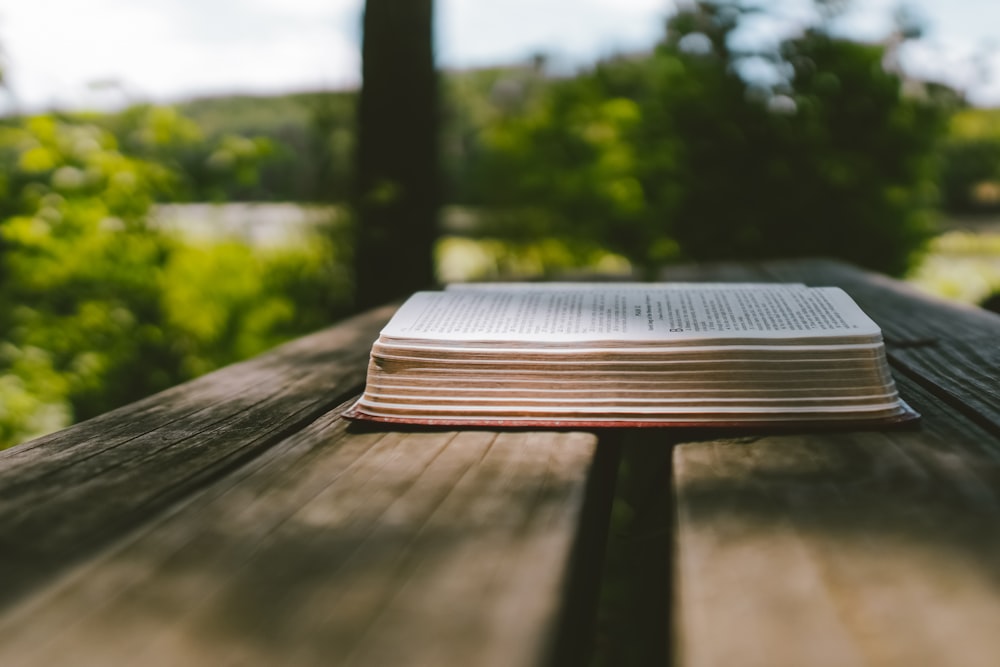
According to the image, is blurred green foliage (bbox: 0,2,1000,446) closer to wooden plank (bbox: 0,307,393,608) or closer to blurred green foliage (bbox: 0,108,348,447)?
blurred green foliage (bbox: 0,108,348,447)

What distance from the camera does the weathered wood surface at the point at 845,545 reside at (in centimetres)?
41

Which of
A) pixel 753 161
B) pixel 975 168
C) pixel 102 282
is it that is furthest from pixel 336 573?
pixel 975 168

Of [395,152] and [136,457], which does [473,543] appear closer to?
[136,457]

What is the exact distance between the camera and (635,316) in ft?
2.91

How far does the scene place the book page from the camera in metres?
0.78

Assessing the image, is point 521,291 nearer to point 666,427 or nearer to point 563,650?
point 666,427

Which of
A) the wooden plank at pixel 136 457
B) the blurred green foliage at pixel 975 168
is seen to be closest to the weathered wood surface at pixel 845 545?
the wooden plank at pixel 136 457

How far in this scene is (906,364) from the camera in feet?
3.54

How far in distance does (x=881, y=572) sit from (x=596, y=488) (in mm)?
248

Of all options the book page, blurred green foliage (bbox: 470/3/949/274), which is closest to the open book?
the book page

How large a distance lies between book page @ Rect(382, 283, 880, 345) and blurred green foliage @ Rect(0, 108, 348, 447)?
2360mm

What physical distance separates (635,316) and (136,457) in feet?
1.72

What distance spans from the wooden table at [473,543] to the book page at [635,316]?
0.10 meters

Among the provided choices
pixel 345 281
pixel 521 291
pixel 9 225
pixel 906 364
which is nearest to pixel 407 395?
pixel 521 291
